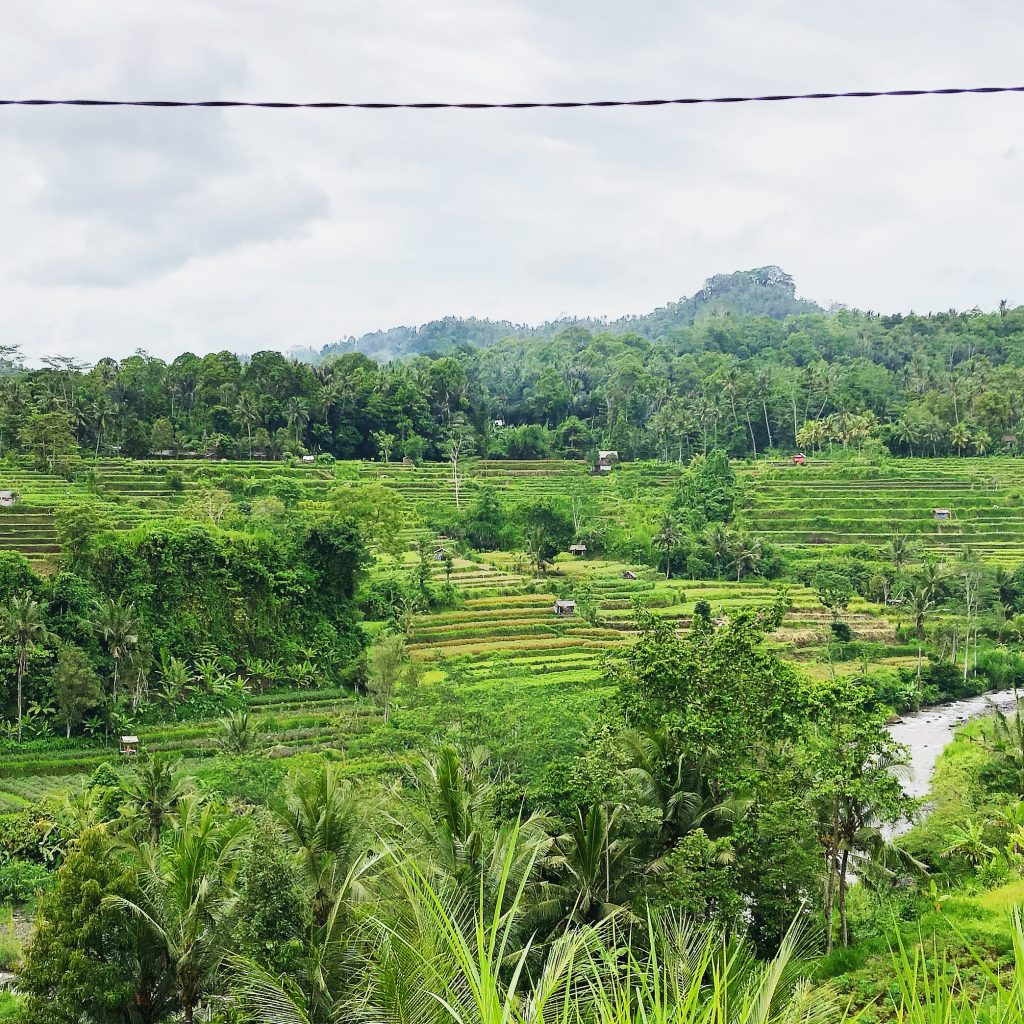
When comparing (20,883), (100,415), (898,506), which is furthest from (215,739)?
(898,506)

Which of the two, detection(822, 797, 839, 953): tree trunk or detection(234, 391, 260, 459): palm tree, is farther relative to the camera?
detection(234, 391, 260, 459): palm tree

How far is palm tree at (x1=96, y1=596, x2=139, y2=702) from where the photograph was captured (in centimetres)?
2136

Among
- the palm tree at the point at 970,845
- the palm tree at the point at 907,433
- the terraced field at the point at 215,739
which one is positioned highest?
the palm tree at the point at 907,433

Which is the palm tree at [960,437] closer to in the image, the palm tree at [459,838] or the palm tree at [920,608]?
the palm tree at [920,608]

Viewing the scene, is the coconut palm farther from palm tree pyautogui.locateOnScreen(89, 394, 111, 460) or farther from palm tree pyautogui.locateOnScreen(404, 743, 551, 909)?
palm tree pyautogui.locateOnScreen(404, 743, 551, 909)

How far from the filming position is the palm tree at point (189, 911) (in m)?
7.39

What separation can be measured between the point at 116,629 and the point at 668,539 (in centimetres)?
1855

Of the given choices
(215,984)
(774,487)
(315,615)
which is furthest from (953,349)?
(215,984)

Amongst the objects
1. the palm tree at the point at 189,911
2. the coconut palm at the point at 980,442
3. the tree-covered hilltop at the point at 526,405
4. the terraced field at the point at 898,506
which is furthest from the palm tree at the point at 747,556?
the palm tree at the point at 189,911

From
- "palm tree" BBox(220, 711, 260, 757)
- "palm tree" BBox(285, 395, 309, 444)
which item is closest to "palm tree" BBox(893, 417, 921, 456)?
"palm tree" BBox(285, 395, 309, 444)

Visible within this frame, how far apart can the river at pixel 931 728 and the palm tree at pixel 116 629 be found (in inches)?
624

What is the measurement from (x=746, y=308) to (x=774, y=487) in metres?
78.0

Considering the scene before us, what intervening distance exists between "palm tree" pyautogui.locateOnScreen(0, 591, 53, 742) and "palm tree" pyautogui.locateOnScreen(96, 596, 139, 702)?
4.09 ft

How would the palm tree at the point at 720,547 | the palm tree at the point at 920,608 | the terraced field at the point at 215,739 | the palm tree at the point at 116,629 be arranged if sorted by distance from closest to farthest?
1. the terraced field at the point at 215,739
2. the palm tree at the point at 116,629
3. the palm tree at the point at 920,608
4. the palm tree at the point at 720,547
